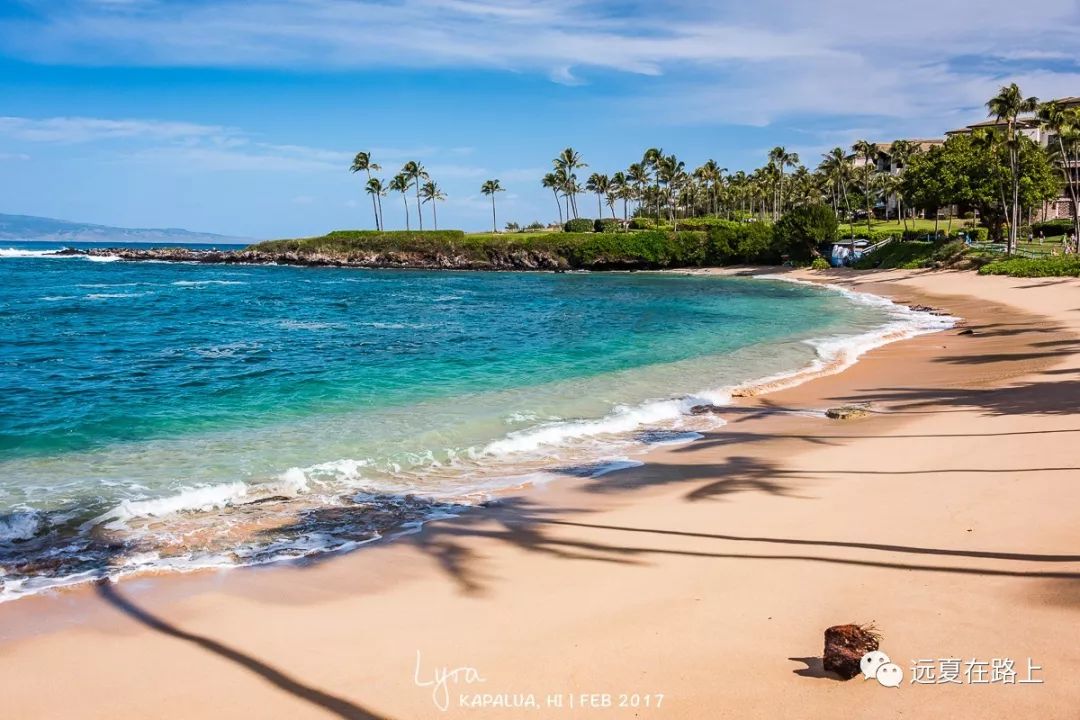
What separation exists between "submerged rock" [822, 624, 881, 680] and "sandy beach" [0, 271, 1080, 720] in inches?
3.7

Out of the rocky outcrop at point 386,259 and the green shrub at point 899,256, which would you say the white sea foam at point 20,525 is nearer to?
the green shrub at point 899,256

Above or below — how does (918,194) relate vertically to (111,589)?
above

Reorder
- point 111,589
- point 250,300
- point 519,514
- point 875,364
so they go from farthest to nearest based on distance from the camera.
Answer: point 250,300 → point 875,364 → point 519,514 → point 111,589

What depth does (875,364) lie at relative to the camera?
77.0 feet

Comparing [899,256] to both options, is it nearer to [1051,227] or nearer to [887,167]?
[1051,227]

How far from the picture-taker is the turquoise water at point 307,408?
10.6 metres

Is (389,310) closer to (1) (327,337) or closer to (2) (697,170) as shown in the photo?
(1) (327,337)

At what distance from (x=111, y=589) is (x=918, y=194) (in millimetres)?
67020

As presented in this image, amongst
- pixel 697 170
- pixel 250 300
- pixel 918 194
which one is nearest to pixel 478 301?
pixel 250 300

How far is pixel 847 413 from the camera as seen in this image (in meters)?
16.0

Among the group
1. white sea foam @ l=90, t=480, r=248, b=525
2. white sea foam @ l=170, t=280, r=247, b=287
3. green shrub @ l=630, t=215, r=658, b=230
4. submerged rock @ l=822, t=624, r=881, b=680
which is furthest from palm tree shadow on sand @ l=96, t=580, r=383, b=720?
green shrub @ l=630, t=215, r=658, b=230

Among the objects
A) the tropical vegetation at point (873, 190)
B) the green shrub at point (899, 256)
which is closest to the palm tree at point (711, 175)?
the tropical vegetation at point (873, 190)

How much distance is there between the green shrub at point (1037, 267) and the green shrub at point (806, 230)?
26.3 m

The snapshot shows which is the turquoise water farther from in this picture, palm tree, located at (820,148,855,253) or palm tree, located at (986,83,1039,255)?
palm tree, located at (820,148,855,253)
